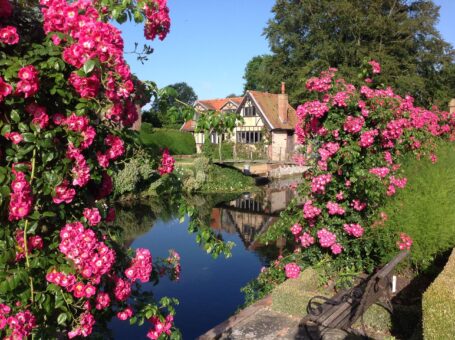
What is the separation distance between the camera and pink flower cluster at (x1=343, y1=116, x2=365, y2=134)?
572 cm

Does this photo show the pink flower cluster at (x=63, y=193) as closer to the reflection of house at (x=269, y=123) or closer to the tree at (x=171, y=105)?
the tree at (x=171, y=105)

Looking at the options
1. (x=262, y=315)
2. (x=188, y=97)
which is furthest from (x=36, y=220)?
(x=188, y=97)

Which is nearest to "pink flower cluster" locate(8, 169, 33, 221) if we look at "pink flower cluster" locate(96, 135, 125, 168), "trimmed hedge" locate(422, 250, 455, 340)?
"pink flower cluster" locate(96, 135, 125, 168)

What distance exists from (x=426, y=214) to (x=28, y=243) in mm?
5274

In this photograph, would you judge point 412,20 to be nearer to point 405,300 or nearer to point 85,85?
point 405,300

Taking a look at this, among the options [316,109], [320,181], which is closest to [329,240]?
[320,181]

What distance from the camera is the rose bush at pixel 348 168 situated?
5824mm

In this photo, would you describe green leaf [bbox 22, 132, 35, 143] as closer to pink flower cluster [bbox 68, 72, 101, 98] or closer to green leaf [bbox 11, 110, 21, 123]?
green leaf [bbox 11, 110, 21, 123]

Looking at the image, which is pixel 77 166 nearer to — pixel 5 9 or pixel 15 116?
pixel 15 116

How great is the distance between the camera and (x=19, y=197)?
1.64m

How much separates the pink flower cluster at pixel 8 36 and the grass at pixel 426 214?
17.4ft

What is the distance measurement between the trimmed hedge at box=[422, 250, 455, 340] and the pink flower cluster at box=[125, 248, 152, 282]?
2.47 meters

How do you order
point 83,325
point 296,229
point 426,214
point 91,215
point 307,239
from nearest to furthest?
point 83,325
point 91,215
point 426,214
point 307,239
point 296,229

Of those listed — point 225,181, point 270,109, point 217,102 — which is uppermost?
point 217,102
